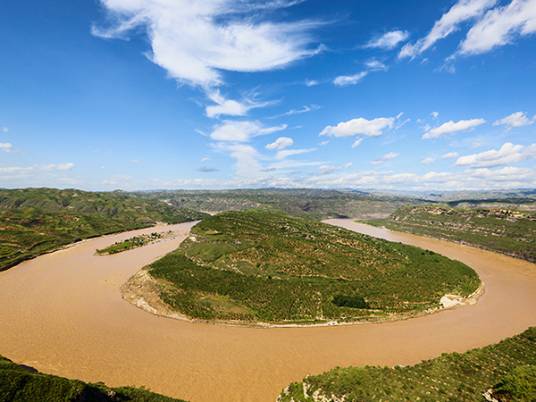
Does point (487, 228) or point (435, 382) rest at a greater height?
point (435, 382)

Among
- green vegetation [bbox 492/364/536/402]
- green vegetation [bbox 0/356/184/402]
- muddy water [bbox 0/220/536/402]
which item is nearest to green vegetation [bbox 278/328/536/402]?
green vegetation [bbox 492/364/536/402]

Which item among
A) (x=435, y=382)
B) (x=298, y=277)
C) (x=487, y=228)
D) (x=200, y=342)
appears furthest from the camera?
(x=487, y=228)

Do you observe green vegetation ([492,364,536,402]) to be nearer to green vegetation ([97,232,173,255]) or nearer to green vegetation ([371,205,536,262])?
green vegetation ([371,205,536,262])

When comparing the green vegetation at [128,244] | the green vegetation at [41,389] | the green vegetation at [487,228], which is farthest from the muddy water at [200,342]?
the green vegetation at [487,228]

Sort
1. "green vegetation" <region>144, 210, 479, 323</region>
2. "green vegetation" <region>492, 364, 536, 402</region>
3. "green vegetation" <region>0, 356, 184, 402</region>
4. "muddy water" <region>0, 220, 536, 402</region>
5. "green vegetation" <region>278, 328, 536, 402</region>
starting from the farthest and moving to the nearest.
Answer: "green vegetation" <region>144, 210, 479, 323</region>, "muddy water" <region>0, 220, 536, 402</region>, "green vegetation" <region>278, 328, 536, 402</region>, "green vegetation" <region>492, 364, 536, 402</region>, "green vegetation" <region>0, 356, 184, 402</region>

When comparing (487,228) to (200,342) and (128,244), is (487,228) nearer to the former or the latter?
(200,342)

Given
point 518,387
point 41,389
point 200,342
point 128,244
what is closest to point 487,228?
point 518,387
